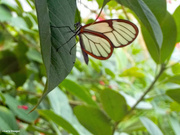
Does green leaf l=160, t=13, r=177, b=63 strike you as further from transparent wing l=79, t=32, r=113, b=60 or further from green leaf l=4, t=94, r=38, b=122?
green leaf l=4, t=94, r=38, b=122

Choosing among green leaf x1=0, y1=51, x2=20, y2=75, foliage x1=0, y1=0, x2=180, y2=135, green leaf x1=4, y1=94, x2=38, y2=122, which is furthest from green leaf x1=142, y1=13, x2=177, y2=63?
green leaf x1=0, y1=51, x2=20, y2=75

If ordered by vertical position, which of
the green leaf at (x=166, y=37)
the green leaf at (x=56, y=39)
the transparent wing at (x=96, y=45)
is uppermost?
the green leaf at (x=56, y=39)

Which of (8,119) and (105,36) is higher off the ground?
(105,36)

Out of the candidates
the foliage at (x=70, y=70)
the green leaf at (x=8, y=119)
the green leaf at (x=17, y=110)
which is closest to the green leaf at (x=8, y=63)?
the foliage at (x=70, y=70)

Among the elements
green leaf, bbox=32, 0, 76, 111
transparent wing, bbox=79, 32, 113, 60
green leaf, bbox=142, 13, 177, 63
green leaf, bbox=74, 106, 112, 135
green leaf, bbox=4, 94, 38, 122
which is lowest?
green leaf, bbox=74, 106, 112, 135

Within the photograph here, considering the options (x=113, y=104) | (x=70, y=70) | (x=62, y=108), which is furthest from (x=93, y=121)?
(x=70, y=70)

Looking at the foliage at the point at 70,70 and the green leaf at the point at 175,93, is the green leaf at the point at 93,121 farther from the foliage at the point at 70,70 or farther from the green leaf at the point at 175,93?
the green leaf at the point at 175,93

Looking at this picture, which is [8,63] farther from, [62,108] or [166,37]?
[166,37]

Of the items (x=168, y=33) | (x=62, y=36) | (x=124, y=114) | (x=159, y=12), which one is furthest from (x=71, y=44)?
(x=124, y=114)
